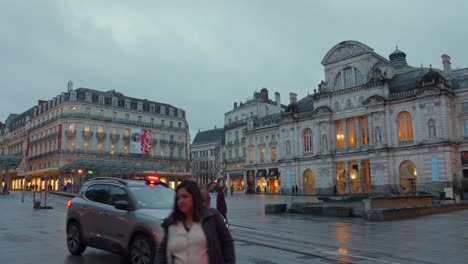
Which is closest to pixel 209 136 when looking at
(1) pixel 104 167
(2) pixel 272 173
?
(2) pixel 272 173

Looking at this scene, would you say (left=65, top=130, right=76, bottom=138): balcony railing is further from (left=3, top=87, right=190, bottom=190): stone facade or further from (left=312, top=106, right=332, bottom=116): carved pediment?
(left=312, top=106, right=332, bottom=116): carved pediment

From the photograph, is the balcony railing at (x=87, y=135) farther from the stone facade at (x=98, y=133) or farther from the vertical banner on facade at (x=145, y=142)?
the vertical banner on facade at (x=145, y=142)

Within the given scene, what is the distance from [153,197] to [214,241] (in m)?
5.79

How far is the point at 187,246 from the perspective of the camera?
3.73 meters

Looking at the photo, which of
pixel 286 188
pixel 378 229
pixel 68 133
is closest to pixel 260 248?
pixel 378 229

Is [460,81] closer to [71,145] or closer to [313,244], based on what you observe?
[313,244]

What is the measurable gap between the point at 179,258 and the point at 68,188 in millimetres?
56953

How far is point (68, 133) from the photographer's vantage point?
7456cm

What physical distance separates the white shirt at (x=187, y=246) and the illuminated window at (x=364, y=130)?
55172 mm

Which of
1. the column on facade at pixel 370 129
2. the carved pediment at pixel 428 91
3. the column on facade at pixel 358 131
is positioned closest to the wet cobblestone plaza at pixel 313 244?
the carved pediment at pixel 428 91

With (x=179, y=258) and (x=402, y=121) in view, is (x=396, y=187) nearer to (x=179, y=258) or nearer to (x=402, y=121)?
(x=402, y=121)

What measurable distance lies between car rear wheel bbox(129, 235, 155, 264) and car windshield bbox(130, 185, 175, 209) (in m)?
0.79

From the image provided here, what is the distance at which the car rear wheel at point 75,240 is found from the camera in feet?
33.6

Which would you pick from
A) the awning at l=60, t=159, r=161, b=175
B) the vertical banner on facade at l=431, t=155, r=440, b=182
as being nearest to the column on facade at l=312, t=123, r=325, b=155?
the vertical banner on facade at l=431, t=155, r=440, b=182
